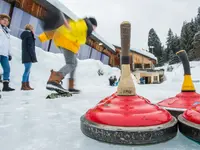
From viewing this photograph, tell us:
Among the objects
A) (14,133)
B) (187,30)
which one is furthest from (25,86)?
(187,30)

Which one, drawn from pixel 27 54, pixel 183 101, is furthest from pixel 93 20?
pixel 183 101

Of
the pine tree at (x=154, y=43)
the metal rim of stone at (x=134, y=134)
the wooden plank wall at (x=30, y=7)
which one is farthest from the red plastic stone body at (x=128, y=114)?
the pine tree at (x=154, y=43)

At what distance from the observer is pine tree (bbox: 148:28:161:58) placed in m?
41.7

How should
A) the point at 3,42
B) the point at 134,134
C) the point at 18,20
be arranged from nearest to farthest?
the point at 134,134 < the point at 3,42 < the point at 18,20

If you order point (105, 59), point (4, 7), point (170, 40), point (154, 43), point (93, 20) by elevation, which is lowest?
point (93, 20)

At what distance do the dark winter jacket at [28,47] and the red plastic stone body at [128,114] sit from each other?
3157 millimetres

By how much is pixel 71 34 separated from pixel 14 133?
1.76 metres

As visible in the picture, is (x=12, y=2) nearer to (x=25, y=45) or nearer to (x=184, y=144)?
(x=25, y=45)

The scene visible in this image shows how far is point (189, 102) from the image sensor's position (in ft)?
3.18

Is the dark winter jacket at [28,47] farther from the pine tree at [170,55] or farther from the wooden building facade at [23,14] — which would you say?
the pine tree at [170,55]

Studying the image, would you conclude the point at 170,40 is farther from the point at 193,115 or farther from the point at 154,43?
the point at 193,115

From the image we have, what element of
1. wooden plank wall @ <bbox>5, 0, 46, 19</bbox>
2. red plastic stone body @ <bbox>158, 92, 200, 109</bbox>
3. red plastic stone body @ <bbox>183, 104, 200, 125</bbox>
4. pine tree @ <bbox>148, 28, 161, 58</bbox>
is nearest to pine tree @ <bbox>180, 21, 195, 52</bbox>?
pine tree @ <bbox>148, 28, 161, 58</bbox>

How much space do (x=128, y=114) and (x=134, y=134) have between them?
81 millimetres

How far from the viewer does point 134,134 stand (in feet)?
1.98
